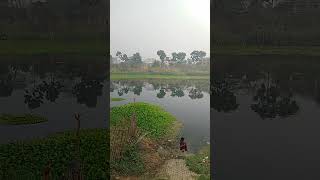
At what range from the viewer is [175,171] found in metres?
11.9

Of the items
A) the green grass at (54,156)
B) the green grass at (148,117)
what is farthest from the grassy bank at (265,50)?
the green grass at (148,117)

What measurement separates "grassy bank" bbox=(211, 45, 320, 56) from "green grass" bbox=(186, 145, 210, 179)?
566 centimetres

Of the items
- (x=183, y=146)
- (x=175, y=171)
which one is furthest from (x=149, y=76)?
(x=175, y=171)

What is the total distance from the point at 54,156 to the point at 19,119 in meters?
1.01

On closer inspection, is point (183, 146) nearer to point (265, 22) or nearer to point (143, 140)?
point (143, 140)

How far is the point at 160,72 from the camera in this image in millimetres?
18656

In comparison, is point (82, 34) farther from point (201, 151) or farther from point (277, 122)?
point (201, 151)

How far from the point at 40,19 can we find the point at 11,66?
1.09 meters

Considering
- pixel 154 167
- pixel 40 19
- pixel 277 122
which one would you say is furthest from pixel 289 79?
pixel 154 167

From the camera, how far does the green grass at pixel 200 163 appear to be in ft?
38.9

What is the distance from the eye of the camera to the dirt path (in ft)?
37.4

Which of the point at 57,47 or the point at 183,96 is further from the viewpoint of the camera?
the point at 183,96

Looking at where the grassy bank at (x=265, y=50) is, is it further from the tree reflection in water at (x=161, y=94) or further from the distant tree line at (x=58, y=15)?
the tree reflection in water at (x=161, y=94)

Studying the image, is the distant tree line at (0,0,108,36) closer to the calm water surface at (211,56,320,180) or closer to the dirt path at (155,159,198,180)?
the calm water surface at (211,56,320,180)
